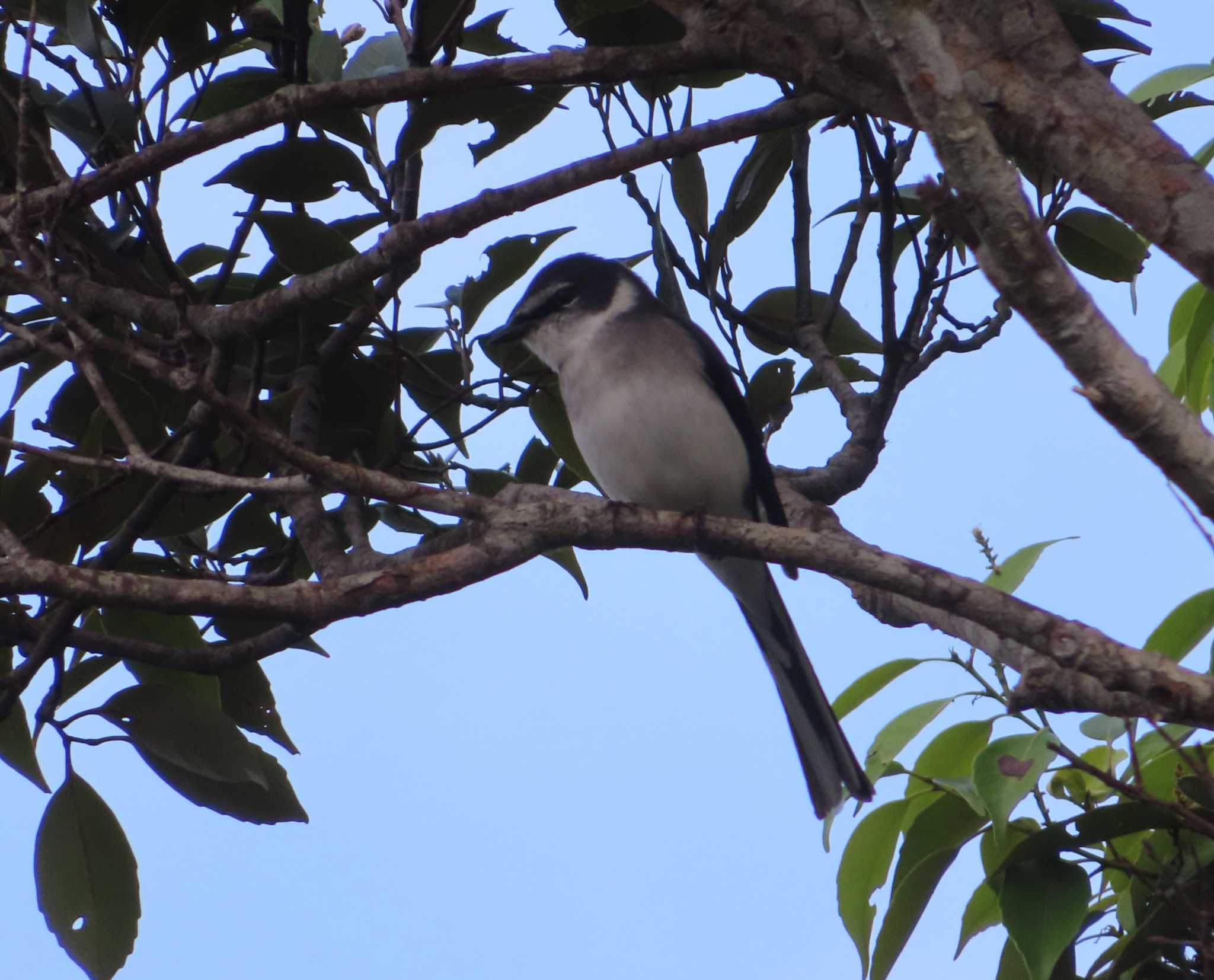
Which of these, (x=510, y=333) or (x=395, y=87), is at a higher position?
(x=510, y=333)

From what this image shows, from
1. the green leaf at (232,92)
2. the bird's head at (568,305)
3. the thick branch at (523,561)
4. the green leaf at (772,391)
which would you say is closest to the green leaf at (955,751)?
the thick branch at (523,561)

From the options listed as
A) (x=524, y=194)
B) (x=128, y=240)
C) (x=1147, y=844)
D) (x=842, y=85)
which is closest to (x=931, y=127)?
(x=842, y=85)

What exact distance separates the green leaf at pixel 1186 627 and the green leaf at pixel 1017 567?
0.30 metres

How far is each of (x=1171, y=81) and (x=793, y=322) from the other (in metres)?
1.22

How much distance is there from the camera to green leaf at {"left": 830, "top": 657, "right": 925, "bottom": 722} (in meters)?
3.20

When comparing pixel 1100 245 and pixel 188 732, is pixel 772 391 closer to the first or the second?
pixel 1100 245

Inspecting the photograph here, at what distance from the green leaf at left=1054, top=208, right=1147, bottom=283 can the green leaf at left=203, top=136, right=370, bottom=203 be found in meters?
1.90

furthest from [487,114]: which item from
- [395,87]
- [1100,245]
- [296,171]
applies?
[1100,245]

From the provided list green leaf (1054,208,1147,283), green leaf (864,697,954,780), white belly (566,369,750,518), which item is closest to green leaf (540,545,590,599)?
white belly (566,369,750,518)

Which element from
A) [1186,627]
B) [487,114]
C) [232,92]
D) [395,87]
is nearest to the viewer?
[1186,627]

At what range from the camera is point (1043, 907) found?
2529 millimetres

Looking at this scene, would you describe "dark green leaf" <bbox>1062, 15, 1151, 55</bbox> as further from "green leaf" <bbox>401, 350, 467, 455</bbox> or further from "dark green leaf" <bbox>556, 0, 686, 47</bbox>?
"green leaf" <bbox>401, 350, 467, 455</bbox>

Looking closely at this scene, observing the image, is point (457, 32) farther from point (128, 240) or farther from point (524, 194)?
point (128, 240)

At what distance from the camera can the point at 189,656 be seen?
2.89 metres
